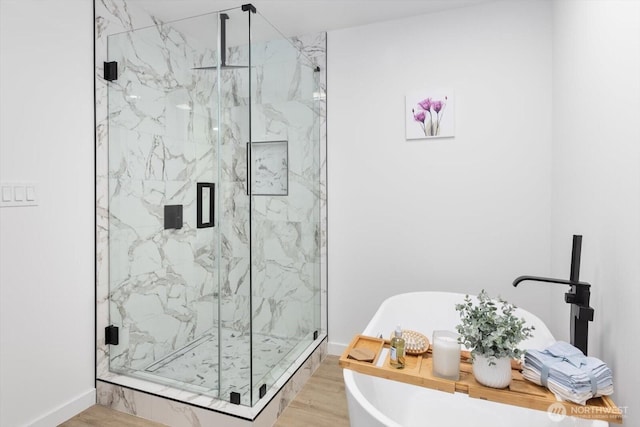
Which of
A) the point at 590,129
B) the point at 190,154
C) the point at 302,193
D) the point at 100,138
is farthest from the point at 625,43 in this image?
the point at 100,138

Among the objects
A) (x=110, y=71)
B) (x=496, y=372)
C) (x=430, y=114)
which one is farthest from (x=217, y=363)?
(x=430, y=114)

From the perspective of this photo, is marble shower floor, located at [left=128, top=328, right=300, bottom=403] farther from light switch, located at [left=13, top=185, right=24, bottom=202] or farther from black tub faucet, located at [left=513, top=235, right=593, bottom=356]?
black tub faucet, located at [left=513, top=235, right=593, bottom=356]

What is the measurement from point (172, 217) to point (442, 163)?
2.01 metres

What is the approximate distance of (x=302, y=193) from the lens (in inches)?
A: 100

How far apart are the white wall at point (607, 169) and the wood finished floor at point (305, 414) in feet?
4.49

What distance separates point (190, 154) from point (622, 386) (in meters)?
2.57

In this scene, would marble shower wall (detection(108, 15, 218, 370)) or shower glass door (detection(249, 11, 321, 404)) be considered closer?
shower glass door (detection(249, 11, 321, 404))

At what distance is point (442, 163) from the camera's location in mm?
2543

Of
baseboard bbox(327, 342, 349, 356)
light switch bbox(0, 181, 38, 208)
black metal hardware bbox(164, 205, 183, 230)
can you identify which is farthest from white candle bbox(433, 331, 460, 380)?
light switch bbox(0, 181, 38, 208)

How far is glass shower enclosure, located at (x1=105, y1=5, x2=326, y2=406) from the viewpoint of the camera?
192 centimetres

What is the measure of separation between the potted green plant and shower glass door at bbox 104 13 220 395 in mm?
1416

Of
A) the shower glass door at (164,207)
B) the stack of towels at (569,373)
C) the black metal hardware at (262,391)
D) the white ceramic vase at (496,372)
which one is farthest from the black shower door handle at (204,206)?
the stack of towels at (569,373)

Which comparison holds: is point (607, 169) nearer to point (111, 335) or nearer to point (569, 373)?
point (569, 373)

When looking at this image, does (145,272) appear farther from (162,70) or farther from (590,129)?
(590,129)
